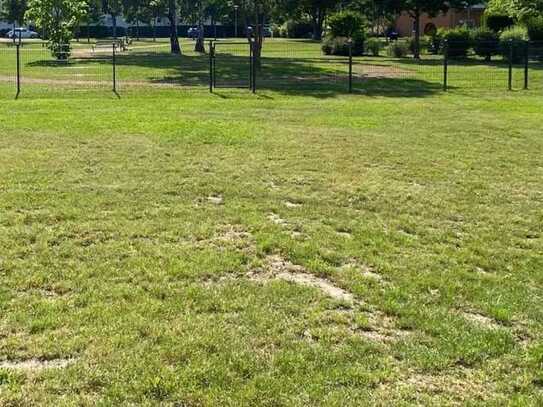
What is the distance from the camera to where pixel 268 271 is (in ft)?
18.0

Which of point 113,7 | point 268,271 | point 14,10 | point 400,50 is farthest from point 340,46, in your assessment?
point 14,10

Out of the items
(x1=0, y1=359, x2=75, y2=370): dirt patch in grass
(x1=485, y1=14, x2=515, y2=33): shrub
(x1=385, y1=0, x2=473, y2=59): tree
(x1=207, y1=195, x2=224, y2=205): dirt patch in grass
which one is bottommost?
(x1=0, y1=359, x2=75, y2=370): dirt patch in grass

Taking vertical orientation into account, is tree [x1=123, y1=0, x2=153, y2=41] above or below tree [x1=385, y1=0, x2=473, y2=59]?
above

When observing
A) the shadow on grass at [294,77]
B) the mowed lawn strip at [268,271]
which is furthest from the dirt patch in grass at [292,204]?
the shadow on grass at [294,77]

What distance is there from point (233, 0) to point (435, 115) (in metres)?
18.3

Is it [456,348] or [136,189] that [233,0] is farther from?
[456,348]

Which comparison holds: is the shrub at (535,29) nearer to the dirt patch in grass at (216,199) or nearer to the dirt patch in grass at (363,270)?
the dirt patch in grass at (216,199)

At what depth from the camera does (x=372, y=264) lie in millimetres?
5664

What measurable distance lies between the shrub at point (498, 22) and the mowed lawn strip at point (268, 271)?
34.7 metres

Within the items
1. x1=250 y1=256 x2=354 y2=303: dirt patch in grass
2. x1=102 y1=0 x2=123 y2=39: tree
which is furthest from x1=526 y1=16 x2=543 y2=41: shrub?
x1=102 y1=0 x2=123 y2=39: tree

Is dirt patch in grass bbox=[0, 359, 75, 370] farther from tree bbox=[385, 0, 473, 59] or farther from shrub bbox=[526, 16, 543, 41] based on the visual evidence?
shrub bbox=[526, 16, 543, 41]

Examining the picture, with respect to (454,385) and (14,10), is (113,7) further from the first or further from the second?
(454,385)

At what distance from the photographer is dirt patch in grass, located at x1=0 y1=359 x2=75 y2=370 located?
382 centimetres

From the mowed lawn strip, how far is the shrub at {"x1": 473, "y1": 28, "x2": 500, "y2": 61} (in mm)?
29244
